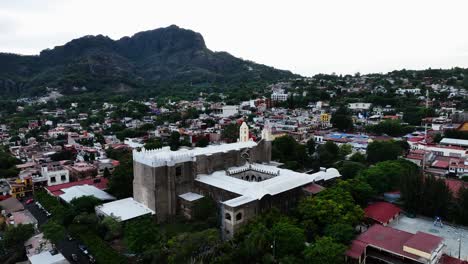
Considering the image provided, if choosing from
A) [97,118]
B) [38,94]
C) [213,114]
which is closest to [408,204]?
[213,114]

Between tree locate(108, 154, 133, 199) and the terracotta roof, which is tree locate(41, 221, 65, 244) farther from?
the terracotta roof

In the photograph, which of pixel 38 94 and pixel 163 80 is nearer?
pixel 38 94

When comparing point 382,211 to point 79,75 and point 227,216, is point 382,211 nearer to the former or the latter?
point 227,216

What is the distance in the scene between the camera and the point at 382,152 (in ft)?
137

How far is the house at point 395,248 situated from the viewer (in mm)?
19859

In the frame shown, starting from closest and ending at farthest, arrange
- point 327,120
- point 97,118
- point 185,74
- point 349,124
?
1. point 349,124
2. point 327,120
3. point 97,118
4. point 185,74

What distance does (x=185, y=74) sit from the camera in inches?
7589

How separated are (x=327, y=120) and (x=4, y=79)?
149m

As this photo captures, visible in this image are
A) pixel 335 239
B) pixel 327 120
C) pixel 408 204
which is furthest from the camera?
pixel 327 120

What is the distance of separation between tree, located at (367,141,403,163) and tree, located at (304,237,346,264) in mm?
25320

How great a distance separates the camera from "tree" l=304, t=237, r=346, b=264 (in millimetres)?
19000

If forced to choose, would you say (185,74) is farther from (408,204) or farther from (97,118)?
(408,204)

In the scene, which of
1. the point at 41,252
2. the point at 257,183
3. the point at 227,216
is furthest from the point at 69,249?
the point at 257,183

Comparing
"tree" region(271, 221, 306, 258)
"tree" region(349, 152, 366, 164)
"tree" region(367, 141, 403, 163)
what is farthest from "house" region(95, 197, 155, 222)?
"tree" region(367, 141, 403, 163)
